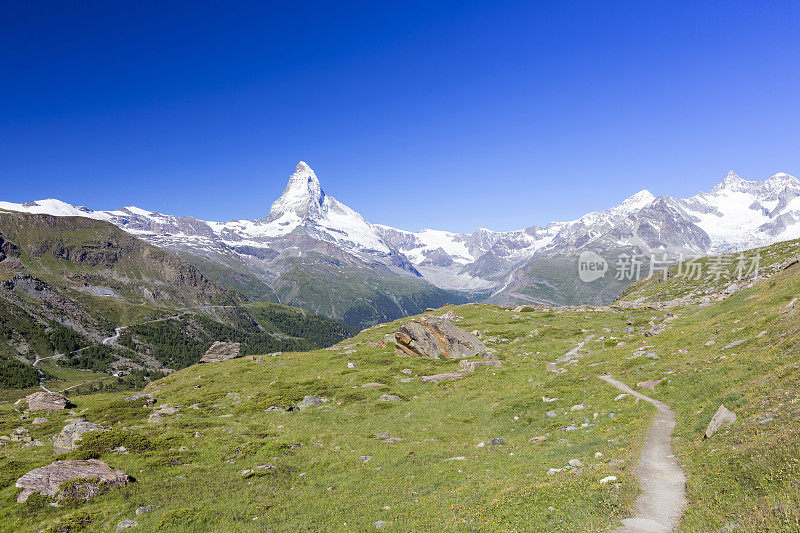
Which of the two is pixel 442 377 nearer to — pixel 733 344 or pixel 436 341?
pixel 436 341

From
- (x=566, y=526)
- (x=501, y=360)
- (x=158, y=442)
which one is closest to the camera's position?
(x=566, y=526)

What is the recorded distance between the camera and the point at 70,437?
31.4 metres

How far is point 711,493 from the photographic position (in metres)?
13.6

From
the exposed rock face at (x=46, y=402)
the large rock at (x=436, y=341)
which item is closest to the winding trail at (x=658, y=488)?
the large rock at (x=436, y=341)

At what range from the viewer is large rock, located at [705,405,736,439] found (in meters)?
18.6

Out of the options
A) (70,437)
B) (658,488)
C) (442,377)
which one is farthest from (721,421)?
(70,437)

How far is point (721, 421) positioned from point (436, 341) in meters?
49.7

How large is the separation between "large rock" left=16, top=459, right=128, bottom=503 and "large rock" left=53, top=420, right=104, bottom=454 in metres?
7.31

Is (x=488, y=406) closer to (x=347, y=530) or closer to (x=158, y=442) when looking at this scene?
(x=347, y=530)

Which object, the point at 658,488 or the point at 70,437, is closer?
the point at 658,488

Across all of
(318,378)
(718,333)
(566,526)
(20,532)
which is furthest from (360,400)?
(718,333)

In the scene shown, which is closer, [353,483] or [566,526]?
[566,526]

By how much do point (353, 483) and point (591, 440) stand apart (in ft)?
52.6

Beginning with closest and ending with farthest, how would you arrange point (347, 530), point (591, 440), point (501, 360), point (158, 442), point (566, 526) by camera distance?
point (566, 526)
point (347, 530)
point (591, 440)
point (158, 442)
point (501, 360)
